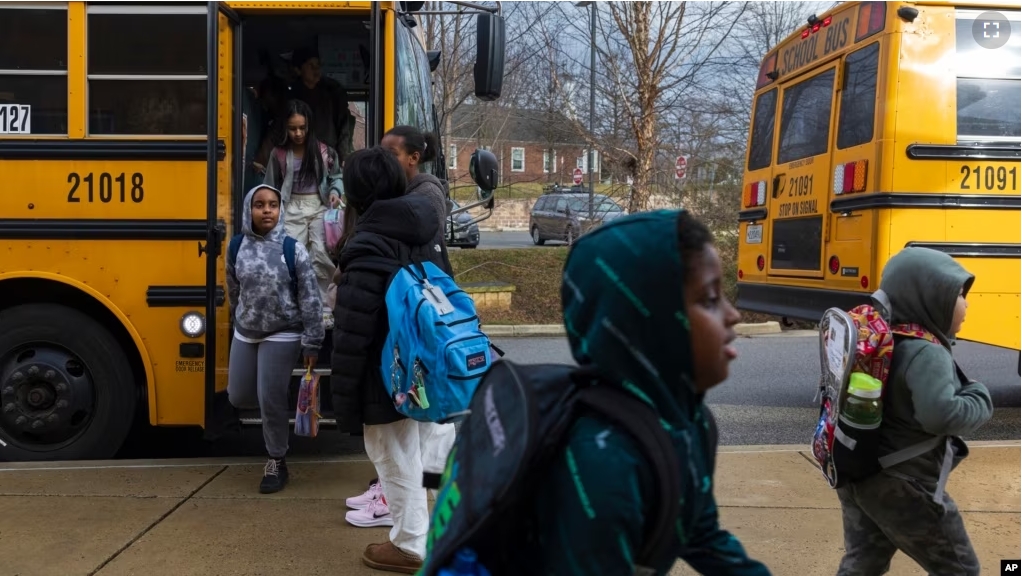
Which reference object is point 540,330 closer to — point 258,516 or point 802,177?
point 802,177

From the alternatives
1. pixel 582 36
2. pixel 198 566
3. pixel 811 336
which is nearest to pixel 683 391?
pixel 198 566

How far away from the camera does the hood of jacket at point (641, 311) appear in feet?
4.82

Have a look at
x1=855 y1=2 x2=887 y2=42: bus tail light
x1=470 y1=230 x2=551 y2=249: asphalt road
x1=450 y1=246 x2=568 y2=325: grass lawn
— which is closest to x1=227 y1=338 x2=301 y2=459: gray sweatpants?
x1=855 y1=2 x2=887 y2=42: bus tail light

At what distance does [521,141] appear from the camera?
25328 mm

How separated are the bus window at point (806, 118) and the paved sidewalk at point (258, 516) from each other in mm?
3040

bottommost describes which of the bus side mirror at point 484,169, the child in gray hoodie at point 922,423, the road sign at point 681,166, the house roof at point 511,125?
the child in gray hoodie at point 922,423

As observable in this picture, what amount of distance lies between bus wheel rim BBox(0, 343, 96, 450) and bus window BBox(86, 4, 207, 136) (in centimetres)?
128

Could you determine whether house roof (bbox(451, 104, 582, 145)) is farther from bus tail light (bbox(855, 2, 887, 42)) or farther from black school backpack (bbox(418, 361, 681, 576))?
black school backpack (bbox(418, 361, 681, 576))

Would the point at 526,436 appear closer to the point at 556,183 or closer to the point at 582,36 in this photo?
the point at 582,36

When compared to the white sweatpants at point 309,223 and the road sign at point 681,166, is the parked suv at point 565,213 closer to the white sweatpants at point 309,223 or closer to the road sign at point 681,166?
the road sign at point 681,166

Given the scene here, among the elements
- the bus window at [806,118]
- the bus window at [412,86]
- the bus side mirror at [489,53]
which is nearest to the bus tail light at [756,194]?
the bus window at [806,118]

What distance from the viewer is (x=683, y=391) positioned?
5.03ft

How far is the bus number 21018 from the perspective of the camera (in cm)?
499

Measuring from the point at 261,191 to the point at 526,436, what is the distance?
3.59 m
